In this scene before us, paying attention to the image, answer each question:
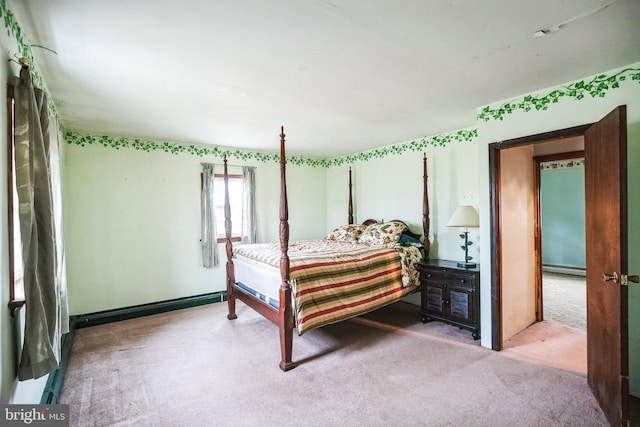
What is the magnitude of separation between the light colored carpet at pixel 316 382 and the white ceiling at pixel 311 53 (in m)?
2.41

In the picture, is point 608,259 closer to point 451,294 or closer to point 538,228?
point 451,294

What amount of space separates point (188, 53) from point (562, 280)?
6.95m

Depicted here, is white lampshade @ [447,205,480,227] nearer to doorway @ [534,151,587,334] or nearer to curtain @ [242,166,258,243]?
doorway @ [534,151,587,334]

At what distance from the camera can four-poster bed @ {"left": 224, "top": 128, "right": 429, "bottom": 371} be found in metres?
2.86

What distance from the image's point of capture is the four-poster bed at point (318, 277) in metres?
2.86

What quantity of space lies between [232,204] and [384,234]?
2503 mm

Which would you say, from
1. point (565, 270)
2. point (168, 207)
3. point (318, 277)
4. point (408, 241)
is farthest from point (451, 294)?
point (565, 270)

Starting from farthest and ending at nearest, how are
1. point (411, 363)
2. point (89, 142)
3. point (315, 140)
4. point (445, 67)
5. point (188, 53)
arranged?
point (315, 140) → point (89, 142) → point (411, 363) → point (445, 67) → point (188, 53)

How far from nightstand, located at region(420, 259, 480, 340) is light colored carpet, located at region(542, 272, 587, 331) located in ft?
4.47

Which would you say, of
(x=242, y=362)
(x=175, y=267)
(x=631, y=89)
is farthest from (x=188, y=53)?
(x=175, y=267)

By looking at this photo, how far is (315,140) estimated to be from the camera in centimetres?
459

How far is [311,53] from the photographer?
79.4 inches

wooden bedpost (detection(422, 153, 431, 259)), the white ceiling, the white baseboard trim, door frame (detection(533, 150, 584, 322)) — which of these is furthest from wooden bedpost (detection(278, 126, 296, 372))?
the white baseboard trim

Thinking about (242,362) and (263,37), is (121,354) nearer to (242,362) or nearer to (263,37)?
(242,362)
